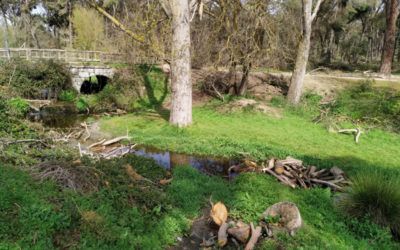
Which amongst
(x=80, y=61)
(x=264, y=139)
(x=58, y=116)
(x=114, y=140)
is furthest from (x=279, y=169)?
(x=80, y=61)

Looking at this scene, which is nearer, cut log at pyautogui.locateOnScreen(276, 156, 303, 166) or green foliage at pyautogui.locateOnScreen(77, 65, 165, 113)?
cut log at pyautogui.locateOnScreen(276, 156, 303, 166)

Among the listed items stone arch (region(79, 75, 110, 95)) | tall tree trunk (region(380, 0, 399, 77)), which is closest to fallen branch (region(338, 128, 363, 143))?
tall tree trunk (region(380, 0, 399, 77))

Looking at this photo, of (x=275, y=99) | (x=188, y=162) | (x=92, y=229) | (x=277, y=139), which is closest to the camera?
(x=92, y=229)

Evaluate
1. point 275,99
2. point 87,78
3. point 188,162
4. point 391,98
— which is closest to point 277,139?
point 188,162

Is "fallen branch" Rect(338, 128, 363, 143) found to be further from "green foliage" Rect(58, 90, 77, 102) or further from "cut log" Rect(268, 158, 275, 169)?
"green foliage" Rect(58, 90, 77, 102)

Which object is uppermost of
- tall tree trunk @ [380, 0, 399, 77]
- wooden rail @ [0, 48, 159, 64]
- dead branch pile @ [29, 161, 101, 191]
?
tall tree trunk @ [380, 0, 399, 77]

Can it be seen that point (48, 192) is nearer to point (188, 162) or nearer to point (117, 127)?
point (188, 162)

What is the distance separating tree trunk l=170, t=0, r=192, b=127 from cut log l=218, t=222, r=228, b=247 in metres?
6.84

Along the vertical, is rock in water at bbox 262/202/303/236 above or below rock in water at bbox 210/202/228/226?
above

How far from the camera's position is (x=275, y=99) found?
1598 cm

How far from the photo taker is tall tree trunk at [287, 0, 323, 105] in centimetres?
1414

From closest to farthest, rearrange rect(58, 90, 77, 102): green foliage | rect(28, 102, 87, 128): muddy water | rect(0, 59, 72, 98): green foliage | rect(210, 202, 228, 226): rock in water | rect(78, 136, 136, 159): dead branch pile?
rect(210, 202, 228, 226): rock in water, rect(78, 136, 136, 159): dead branch pile, rect(28, 102, 87, 128): muddy water, rect(0, 59, 72, 98): green foliage, rect(58, 90, 77, 102): green foliage

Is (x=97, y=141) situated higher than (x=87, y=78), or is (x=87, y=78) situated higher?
(x=87, y=78)

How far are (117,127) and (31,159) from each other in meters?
5.84
